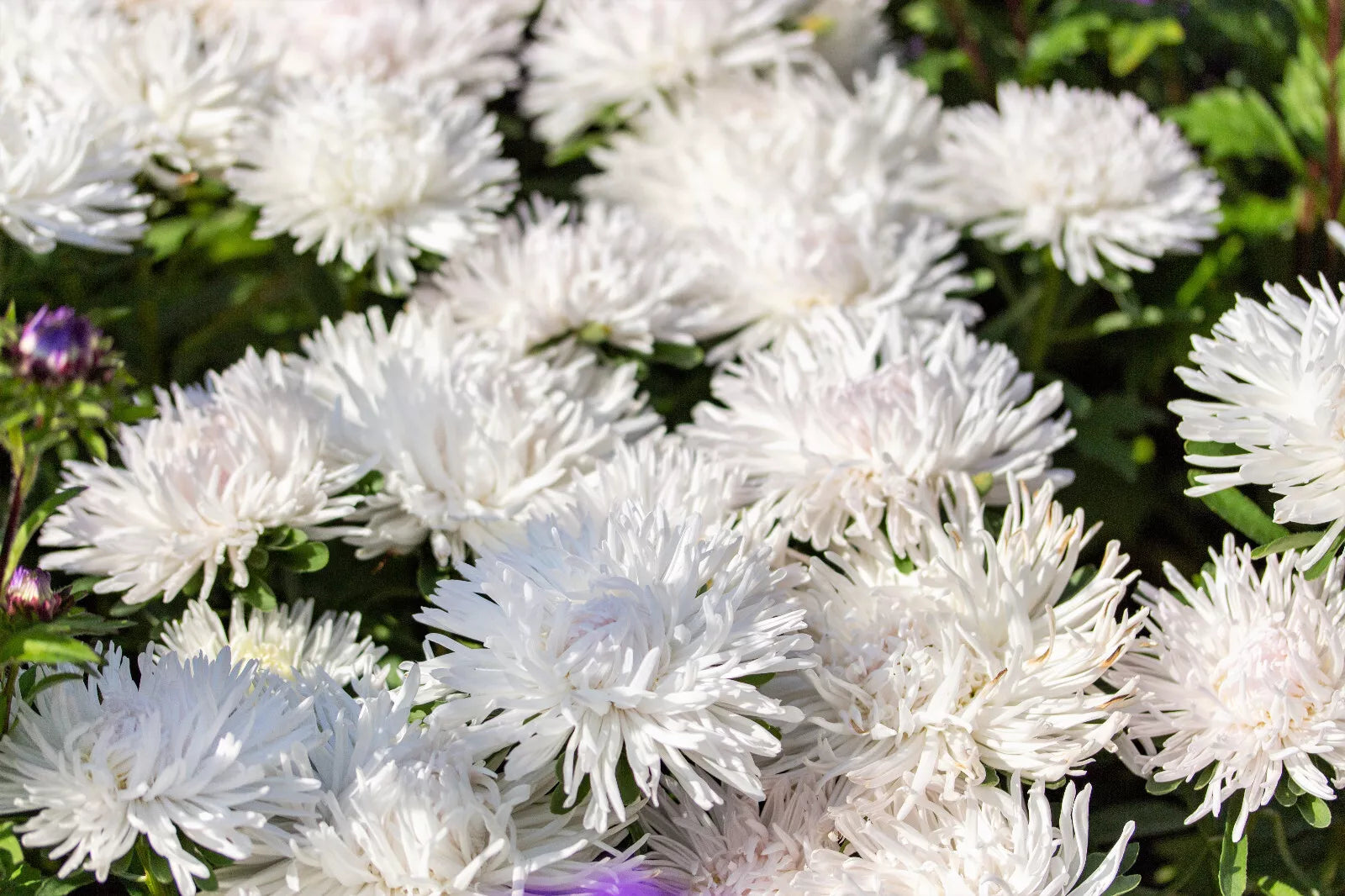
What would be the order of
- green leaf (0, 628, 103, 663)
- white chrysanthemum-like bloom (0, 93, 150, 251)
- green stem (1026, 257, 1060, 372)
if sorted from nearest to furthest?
1. green leaf (0, 628, 103, 663)
2. white chrysanthemum-like bloom (0, 93, 150, 251)
3. green stem (1026, 257, 1060, 372)

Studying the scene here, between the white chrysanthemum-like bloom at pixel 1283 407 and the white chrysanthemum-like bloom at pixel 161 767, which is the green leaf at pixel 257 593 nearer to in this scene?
the white chrysanthemum-like bloom at pixel 161 767

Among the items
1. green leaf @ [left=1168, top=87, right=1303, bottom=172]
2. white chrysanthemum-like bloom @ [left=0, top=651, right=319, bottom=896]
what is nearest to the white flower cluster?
white chrysanthemum-like bloom @ [left=0, top=651, right=319, bottom=896]

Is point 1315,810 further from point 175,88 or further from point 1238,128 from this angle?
point 175,88

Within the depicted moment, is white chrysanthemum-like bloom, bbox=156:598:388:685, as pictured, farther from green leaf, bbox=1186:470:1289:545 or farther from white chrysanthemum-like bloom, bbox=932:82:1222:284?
white chrysanthemum-like bloom, bbox=932:82:1222:284

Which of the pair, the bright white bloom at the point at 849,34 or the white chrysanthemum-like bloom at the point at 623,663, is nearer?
the white chrysanthemum-like bloom at the point at 623,663

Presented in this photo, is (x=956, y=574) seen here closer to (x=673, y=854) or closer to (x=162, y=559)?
(x=673, y=854)

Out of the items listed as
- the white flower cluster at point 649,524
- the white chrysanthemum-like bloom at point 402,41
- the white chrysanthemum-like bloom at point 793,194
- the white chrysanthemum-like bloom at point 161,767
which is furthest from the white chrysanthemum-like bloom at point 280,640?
the white chrysanthemum-like bloom at point 402,41

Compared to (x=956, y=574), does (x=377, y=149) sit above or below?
above

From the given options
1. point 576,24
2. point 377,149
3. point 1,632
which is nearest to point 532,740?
point 1,632
